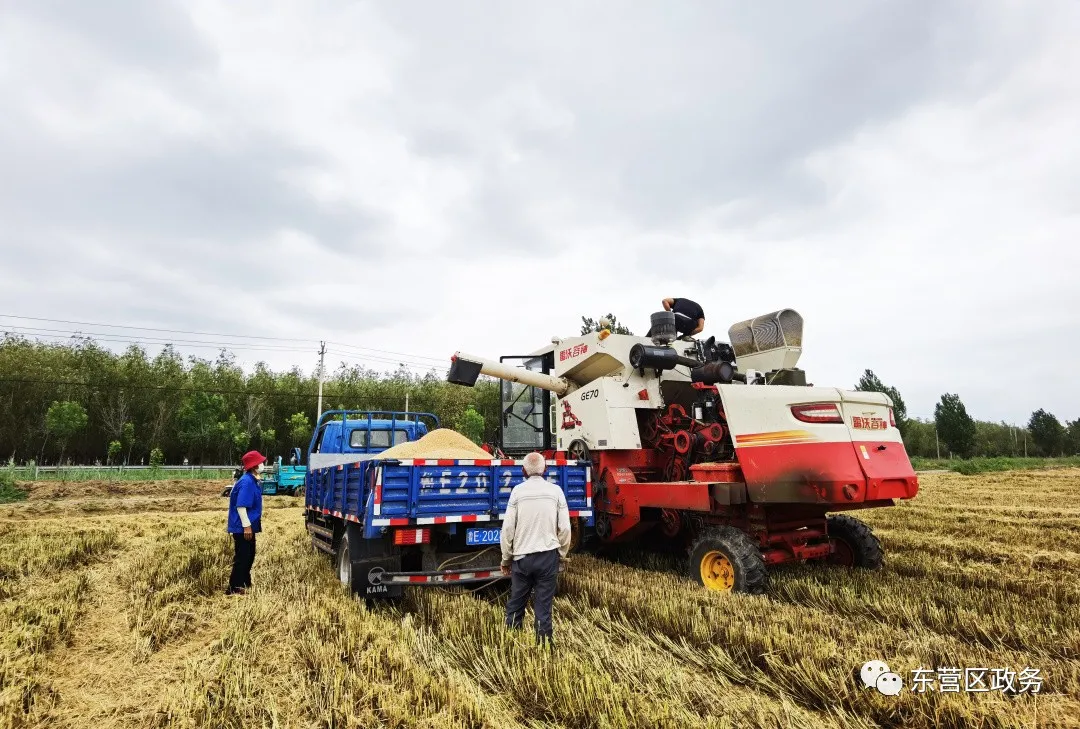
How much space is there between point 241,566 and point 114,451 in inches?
1360

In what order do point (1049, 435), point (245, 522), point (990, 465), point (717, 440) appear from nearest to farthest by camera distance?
point (245, 522) < point (717, 440) < point (990, 465) < point (1049, 435)

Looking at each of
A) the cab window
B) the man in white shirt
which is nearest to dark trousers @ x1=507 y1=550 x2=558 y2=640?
the man in white shirt

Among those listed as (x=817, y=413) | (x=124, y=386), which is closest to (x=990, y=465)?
(x=817, y=413)

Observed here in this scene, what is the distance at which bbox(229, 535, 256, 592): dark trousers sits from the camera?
628 centimetres

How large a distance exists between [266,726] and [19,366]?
46.0 m

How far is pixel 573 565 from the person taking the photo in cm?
746

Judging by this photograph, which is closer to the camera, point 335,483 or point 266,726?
point 266,726

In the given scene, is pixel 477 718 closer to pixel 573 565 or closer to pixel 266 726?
pixel 266 726

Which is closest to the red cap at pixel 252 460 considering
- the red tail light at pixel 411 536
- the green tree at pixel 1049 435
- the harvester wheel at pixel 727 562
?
the red tail light at pixel 411 536

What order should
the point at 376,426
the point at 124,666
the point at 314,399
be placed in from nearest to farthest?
the point at 124,666 < the point at 376,426 < the point at 314,399

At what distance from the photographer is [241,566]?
6336 millimetres

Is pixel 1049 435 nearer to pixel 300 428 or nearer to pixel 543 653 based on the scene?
pixel 300 428

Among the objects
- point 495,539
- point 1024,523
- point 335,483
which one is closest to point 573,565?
point 495,539

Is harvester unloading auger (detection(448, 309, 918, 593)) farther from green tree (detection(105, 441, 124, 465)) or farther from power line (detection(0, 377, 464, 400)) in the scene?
power line (detection(0, 377, 464, 400))
